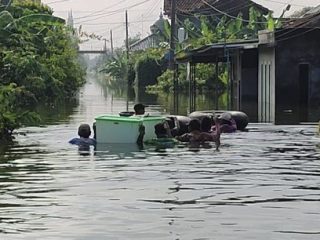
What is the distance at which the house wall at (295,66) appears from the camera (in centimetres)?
4453

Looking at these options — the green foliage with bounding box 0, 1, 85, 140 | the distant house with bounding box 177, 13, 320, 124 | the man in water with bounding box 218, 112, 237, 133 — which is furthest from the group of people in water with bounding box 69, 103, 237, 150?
the distant house with bounding box 177, 13, 320, 124

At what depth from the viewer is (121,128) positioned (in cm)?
2522

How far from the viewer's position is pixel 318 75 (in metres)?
45.4

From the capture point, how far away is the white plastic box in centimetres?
2506

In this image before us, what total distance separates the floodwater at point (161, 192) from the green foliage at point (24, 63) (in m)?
1.68

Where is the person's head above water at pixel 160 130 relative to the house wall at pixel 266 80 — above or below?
below

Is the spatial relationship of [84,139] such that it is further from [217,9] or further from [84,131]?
[217,9]

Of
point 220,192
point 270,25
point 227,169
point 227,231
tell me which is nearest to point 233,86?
point 270,25

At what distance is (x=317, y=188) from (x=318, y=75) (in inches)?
1174

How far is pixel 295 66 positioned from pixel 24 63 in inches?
540

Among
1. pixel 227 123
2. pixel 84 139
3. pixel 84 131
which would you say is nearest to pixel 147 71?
pixel 227 123

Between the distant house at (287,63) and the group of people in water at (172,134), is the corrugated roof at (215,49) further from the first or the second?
the group of people in water at (172,134)

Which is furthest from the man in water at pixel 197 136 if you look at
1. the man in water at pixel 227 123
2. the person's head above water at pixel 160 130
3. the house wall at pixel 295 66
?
the house wall at pixel 295 66

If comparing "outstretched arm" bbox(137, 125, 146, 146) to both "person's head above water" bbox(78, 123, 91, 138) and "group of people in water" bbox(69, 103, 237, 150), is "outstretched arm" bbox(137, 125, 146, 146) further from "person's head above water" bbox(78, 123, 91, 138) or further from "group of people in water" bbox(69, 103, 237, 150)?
"person's head above water" bbox(78, 123, 91, 138)
